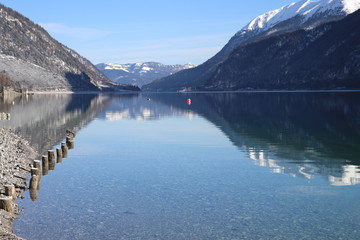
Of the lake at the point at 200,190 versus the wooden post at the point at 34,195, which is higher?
the wooden post at the point at 34,195

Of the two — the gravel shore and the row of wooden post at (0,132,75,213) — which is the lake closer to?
the row of wooden post at (0,132,75,213)

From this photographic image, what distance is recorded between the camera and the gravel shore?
24837 millimetres

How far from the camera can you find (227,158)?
47531mm

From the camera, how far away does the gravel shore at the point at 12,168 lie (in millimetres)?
24837

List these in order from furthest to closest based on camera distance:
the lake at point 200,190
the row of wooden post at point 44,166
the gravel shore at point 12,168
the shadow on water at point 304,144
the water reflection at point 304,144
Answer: the shadow on water at point 304,144 → the water reflection at point 304,144 → the row of wooden post at point 44,166 → the lake at point 200,190 → the gravel shore at point 12,168

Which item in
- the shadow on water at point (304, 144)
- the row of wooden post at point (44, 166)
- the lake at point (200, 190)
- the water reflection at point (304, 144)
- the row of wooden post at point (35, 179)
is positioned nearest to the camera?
the lake at point (200, 190)

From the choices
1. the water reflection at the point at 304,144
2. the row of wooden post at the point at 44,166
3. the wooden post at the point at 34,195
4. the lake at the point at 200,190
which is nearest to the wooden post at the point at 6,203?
the lake at the point at 200,190

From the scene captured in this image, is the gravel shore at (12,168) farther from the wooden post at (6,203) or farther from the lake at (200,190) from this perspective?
the lake at (200,190)

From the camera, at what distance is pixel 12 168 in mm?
37406

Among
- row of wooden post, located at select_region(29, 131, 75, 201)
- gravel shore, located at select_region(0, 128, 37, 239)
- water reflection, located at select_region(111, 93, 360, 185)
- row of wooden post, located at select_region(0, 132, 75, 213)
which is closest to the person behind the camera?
gravel shore, located at select_region(0, 128, 37, 239)

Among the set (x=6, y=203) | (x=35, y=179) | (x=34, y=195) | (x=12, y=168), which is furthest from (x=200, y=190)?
(x=12, y=168)

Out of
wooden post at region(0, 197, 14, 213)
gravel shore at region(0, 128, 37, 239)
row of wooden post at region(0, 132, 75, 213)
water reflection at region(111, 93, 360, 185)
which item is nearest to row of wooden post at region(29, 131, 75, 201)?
row of wooden post at region(0, 132, 75, 213)

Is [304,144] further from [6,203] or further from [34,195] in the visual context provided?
[6,203]

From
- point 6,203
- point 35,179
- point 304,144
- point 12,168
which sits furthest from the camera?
point 304,144
